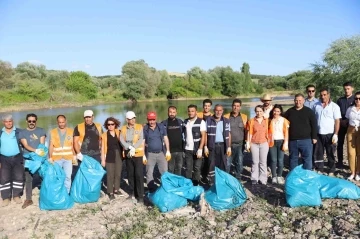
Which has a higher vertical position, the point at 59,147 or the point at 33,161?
the point at 59,147

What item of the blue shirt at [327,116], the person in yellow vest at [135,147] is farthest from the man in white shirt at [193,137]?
the blue shirt at [327,116]

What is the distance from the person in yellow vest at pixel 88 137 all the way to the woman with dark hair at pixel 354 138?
4.19 meters

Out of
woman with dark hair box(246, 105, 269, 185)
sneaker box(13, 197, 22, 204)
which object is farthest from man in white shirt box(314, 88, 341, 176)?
sneaker box(13, 197, 22, 204)

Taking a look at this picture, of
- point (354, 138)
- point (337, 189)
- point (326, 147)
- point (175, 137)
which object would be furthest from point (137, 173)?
point (354, 138)

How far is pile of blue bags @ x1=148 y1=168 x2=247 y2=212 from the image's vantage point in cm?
413

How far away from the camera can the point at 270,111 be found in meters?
5.24

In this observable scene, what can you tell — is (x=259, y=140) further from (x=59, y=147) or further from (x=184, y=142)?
(x=59, y=147)

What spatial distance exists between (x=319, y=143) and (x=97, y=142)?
12.7ft

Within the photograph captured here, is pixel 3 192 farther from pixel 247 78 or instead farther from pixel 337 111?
pixel 247 78

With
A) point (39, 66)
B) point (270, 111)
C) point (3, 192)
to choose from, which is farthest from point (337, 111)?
point (39, 66)

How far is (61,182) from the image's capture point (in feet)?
14.7

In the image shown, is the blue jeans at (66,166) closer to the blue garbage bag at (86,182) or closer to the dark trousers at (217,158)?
the blue garbage bag at (86,182)

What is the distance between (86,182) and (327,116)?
4.19 meters

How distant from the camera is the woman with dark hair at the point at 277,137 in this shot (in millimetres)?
5004
